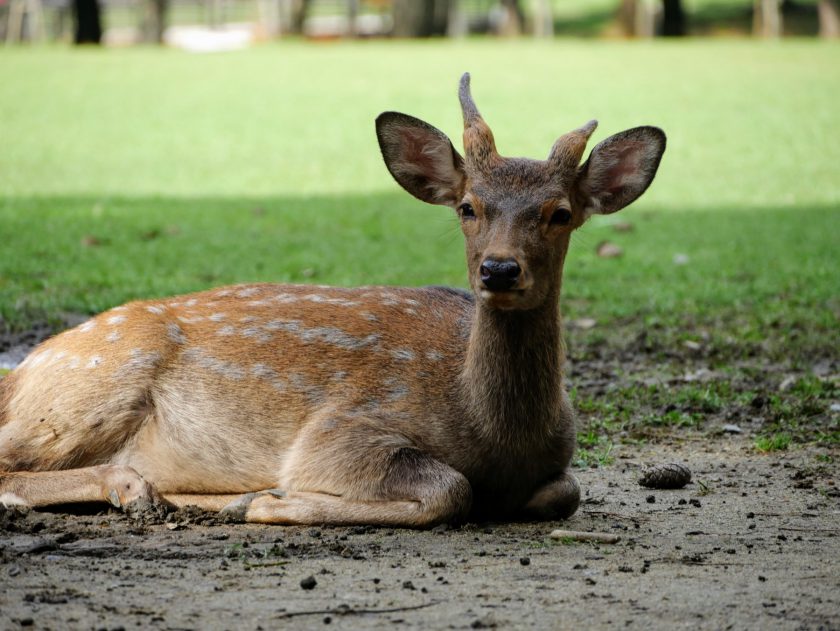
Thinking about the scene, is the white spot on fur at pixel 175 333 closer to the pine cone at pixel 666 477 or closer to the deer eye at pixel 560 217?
the deer eye at pixel 560 217

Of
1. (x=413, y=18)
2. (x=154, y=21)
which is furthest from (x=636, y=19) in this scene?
(x=154, y=21)

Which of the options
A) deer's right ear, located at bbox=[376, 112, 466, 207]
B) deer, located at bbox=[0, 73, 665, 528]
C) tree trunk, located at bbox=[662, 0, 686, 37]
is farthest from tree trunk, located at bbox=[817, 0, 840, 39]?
deer's right ear, located at bbox=[376, 112, 466, 207]

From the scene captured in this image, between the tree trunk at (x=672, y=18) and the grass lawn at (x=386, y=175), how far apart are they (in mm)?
7100

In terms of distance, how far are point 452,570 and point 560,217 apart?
1.64 meters

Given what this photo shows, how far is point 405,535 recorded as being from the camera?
5199mm

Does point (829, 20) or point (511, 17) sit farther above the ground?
point (511, 17)

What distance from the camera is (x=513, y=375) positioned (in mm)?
5551

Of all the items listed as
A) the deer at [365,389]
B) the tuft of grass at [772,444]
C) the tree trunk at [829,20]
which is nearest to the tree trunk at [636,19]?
the tree trunk at [829,20]

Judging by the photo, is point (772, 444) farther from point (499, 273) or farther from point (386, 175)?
point (386, 175)

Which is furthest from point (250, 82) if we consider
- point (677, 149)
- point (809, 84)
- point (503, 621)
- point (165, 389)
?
point (503, 621)

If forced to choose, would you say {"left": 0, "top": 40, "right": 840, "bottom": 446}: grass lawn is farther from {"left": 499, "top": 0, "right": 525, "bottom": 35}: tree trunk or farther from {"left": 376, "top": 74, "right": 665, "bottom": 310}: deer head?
{"left": 499, "top": 0, "right": 525, "bottom": 35}: tree trunk

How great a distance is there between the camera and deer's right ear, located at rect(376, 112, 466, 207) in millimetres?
5844

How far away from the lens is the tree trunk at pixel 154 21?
4312cm

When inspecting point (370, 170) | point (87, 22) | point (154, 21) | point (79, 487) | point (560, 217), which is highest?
point (154, 21)
